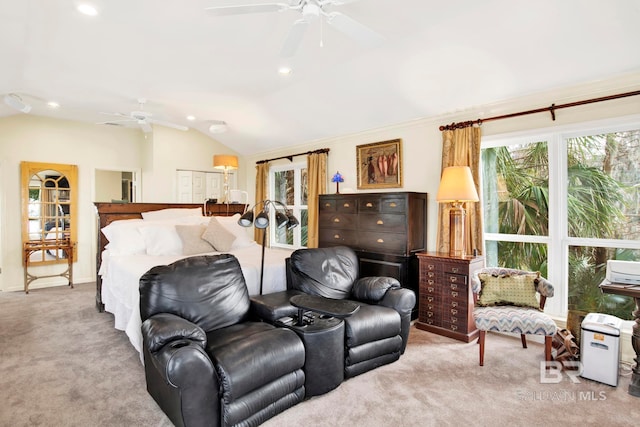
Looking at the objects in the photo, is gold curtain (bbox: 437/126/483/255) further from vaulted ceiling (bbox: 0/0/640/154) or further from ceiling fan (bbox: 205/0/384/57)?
ceiling fan (bbox: 205/0/384/57)

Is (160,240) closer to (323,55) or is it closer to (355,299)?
(355,299)

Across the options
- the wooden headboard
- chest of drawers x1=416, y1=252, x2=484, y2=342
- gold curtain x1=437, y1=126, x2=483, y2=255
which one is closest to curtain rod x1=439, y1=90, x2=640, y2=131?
gold curtain x1=437, y1=126, x2=483, y2=255

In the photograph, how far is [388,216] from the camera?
411cm

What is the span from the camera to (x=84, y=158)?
6.23 metres

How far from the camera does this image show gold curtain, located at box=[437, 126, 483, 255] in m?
3.79

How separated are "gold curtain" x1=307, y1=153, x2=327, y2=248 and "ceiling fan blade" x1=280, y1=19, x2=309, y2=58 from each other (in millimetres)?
2900

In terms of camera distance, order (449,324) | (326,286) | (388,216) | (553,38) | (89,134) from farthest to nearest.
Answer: (89,134) → (388,216) → (449,324) → (326,286) → (553,38)

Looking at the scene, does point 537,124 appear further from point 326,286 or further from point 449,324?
point 326,286

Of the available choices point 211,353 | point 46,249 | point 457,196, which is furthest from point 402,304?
point 46,249

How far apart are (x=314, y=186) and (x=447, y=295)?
280 cm

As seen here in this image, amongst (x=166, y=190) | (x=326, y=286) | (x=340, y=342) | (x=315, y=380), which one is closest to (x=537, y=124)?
(x=326, y=286)

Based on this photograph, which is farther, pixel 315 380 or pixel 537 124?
pixel 537 124

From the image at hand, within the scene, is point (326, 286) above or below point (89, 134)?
below

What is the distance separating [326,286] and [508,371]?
5.32ft
